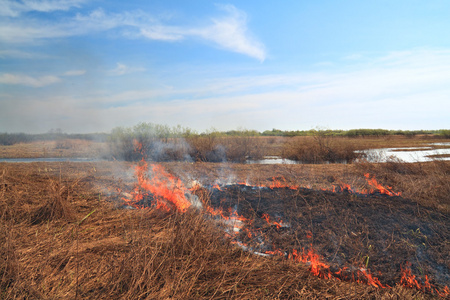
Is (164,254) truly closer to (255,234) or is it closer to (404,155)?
(255,234)

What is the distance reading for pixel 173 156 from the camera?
680 inches

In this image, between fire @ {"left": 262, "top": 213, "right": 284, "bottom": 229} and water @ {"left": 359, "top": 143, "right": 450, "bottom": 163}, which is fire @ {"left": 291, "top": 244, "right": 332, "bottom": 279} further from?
water @ {"left": 359, "top": 143, "right": 450, "bottom": 163}

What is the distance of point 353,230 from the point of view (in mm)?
4504

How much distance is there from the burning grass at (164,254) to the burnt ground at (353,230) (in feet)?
0.10

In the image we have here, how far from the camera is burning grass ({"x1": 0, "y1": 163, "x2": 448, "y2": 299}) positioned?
8.95ft

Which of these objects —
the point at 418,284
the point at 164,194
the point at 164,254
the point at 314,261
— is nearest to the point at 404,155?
the point at 418,284

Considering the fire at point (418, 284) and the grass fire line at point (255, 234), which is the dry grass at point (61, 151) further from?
the fire at point (418, 284)

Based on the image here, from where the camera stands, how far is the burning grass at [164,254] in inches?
107

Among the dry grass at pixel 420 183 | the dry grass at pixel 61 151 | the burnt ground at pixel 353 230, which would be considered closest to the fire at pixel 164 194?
the burnt ground at pixel 353 230

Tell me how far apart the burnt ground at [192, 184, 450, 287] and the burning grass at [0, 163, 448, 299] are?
31 mm

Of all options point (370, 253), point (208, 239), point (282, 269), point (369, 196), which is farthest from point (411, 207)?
point (208, 239)

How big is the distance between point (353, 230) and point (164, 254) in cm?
309

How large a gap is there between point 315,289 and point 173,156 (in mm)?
14815

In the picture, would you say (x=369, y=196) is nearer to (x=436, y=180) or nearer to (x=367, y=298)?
(x=436, y=180)
